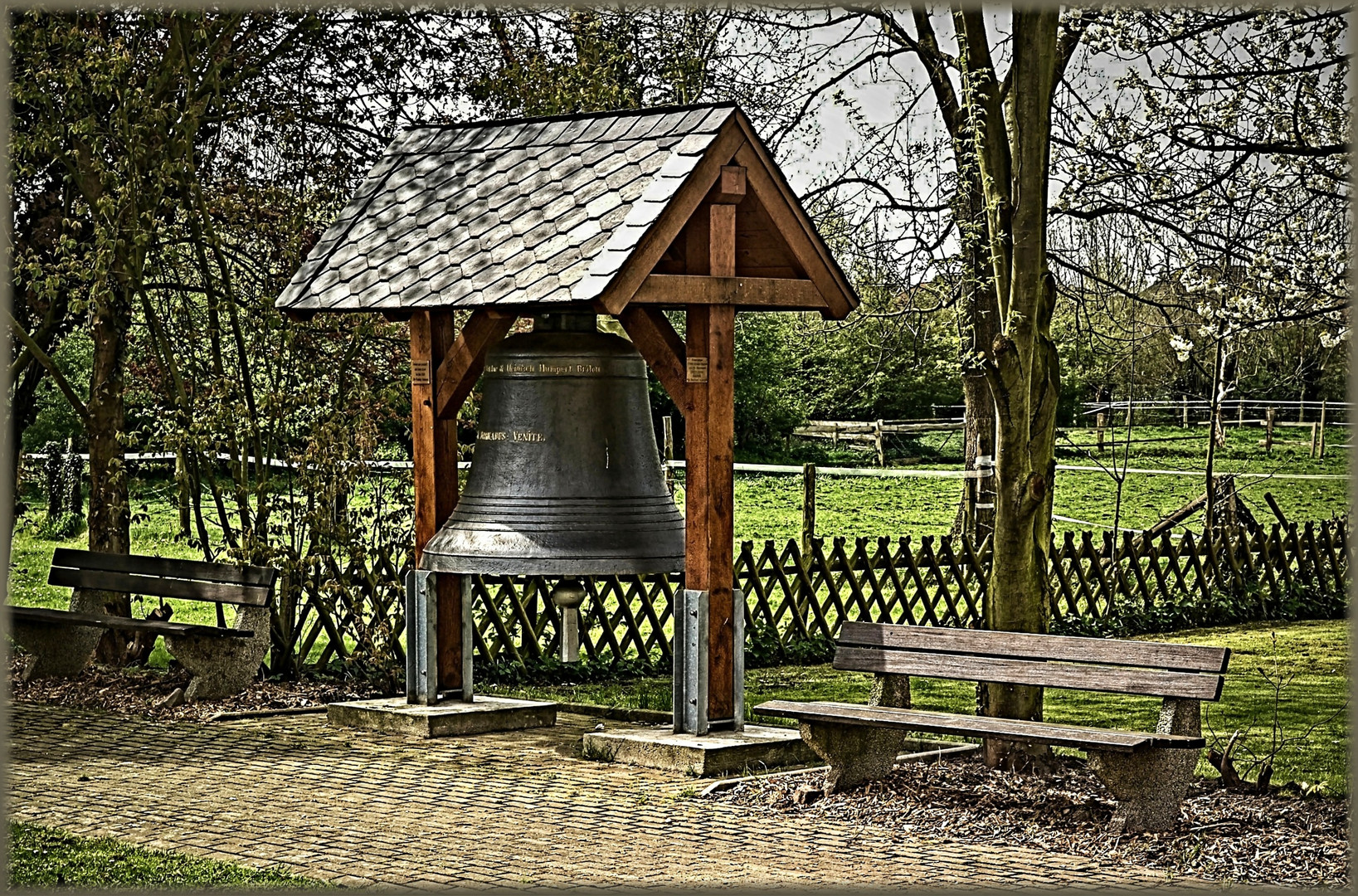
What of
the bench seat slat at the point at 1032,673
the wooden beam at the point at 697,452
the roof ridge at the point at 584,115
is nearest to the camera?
the bench seat slat at the point at 1032,673

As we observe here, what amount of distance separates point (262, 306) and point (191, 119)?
1.38 m

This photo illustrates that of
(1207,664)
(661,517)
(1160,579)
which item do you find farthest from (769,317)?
(1207,664)

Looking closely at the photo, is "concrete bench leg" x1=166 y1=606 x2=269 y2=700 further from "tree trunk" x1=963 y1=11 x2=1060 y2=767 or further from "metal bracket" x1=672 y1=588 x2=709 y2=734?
"tree trunk" x1=963 y1=11 x2=1060 y2=767

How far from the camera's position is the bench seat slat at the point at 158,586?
11289 millimetres

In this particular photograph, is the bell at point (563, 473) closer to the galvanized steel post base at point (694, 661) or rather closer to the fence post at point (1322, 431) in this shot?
the galvanized steel post base at point (694, 661)

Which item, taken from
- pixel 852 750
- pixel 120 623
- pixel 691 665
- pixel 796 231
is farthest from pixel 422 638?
pixel 796 231

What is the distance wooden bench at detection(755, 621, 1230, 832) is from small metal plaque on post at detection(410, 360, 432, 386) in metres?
3.33

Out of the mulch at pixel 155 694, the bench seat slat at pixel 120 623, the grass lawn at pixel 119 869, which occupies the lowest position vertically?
the mulch at pixel 155 694

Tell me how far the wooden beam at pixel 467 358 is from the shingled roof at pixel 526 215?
0.49 meters

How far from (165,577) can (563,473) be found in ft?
12.9

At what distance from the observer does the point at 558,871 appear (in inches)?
262

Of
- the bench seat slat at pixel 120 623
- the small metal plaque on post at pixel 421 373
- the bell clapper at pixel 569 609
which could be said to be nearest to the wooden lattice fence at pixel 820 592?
the bench seat slat at pixel 120 623

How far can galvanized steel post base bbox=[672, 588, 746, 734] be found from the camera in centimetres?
902

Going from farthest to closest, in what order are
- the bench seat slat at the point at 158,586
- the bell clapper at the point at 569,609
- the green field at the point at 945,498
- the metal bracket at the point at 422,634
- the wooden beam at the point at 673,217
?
the green field at the point at 945,498, the bench seat slat at the point at 158,586, the metal bracket at the point at 422,634, the bell clapper at the point at 569,609, the wooden beam at the point at 673,217
